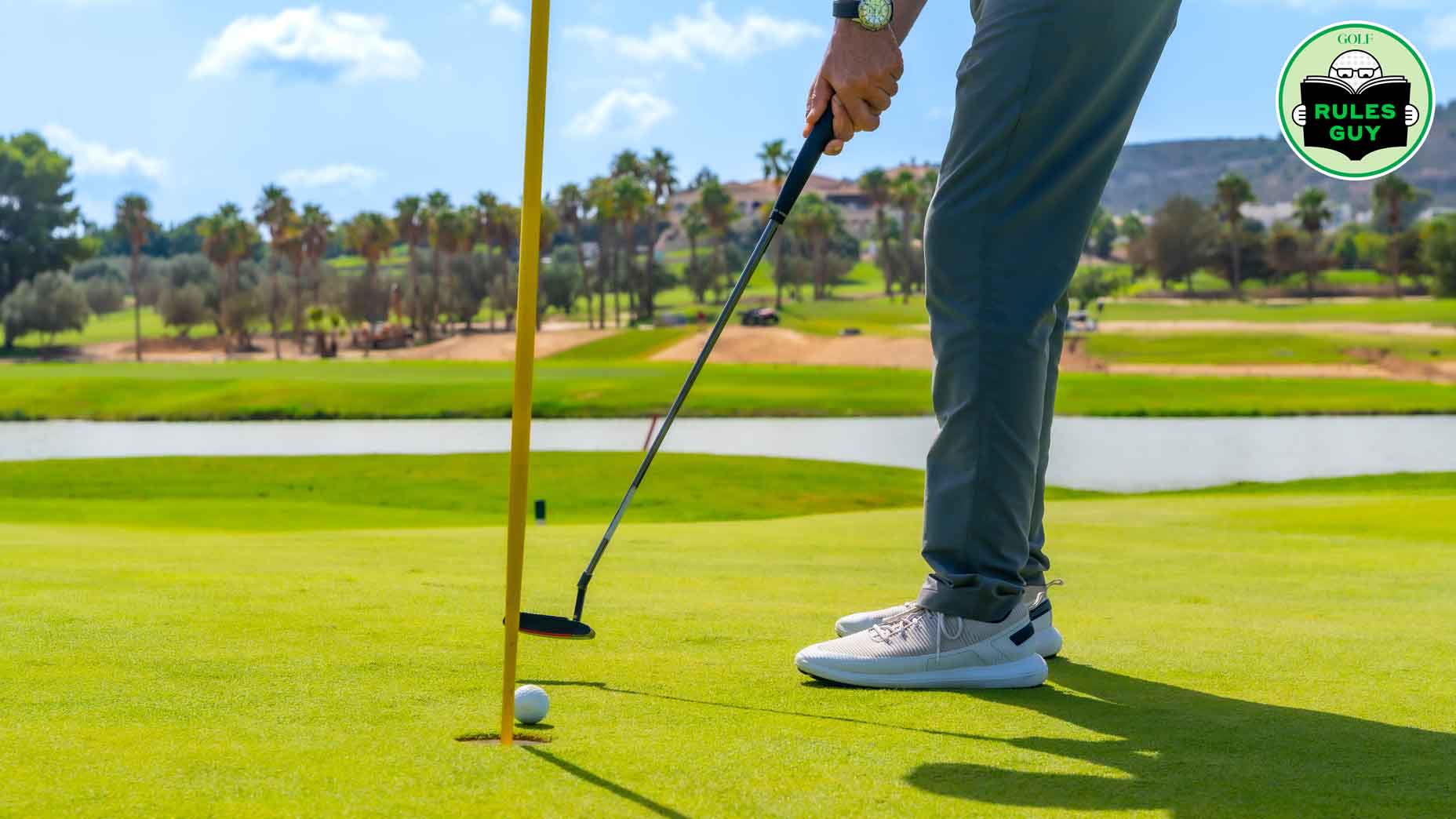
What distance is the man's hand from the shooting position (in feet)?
11.5

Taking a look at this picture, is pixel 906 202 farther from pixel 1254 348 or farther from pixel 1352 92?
pixel 1352 92

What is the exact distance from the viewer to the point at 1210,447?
34.9 m

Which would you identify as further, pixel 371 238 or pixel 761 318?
pixel 371 238

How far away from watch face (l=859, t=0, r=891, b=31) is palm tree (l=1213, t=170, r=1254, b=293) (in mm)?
124925

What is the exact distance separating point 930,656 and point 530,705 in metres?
1.08

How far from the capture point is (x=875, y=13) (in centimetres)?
347

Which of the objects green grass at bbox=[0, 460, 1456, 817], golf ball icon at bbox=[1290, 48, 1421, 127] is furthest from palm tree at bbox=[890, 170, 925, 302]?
green grass at bbox=[0, 460, 1456, 817]

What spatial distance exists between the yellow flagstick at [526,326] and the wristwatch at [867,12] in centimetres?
117

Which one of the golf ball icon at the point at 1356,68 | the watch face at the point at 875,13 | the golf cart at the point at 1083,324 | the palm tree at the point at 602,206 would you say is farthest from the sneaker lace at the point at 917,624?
the palm tree at the point at 602,206

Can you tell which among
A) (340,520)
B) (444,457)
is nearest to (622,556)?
(340,520)

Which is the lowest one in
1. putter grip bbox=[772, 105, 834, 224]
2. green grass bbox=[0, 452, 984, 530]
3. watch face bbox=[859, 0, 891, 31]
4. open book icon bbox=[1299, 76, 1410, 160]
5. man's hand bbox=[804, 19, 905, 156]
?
green grass bbox=[0, 452, 984, 530]

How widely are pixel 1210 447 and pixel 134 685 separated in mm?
→ 34551

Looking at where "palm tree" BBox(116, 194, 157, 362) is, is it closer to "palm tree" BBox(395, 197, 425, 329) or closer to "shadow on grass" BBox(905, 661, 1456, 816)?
"palm tree" BBox(395, 197, 425, 329)

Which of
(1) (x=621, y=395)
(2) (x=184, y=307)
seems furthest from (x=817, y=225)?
(1) (x=621, y=395)
